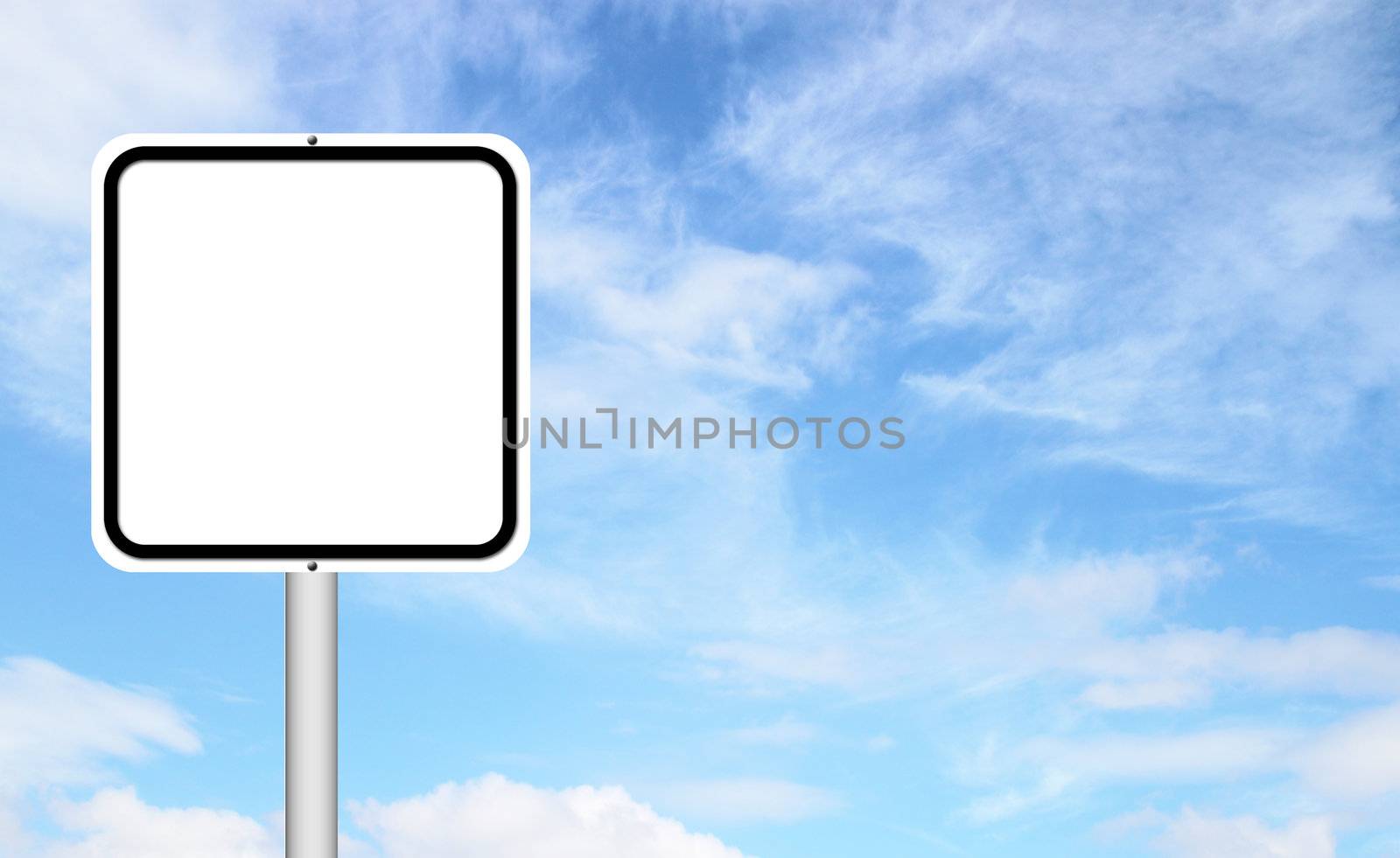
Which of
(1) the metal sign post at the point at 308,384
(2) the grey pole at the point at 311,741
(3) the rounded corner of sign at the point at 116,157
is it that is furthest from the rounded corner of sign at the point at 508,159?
(2) the grey pole at the point at 311,741

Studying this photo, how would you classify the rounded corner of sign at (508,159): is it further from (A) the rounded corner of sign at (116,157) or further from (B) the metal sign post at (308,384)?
(A) the rounded corner of sign at (116,157)

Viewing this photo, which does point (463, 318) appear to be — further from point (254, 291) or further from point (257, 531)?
point (257, 531)

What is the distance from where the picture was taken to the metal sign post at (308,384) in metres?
3.58

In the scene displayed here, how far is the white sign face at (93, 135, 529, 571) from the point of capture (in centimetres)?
358

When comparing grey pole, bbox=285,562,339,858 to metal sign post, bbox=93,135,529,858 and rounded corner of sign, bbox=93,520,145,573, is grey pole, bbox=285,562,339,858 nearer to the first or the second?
metal sign post, bbox=93,135,529,858

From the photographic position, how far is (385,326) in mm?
3623

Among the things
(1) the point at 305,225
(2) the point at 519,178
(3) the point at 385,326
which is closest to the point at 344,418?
(3) the point at 385,326

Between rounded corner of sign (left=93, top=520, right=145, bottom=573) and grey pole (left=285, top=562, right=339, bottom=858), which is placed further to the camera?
rounded corner of sign (left=93, top=520, right=145, bottom=573)

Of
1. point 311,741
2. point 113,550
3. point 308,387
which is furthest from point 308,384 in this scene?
point 311,741

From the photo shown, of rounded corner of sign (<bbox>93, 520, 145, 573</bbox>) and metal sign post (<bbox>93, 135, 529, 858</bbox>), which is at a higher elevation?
metal sign post (<bbox>93, 135, 529, 858</bbox>)

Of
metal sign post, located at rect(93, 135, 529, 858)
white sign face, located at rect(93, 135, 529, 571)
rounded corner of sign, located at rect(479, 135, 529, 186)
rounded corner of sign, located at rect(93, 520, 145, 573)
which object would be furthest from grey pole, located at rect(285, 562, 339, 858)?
rounded corner of sign, located at rect(479, 135, 529, 186)

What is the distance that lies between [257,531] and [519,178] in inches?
52.2

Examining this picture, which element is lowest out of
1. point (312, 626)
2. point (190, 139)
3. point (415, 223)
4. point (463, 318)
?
point (312, 626)

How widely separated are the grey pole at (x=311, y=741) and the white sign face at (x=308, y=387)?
0.75 feet
